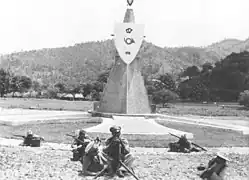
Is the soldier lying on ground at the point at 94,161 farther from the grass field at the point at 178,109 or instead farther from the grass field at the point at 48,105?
the grass field at the point at 48,105

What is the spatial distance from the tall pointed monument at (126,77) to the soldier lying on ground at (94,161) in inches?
520

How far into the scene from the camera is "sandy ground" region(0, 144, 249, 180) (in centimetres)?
767

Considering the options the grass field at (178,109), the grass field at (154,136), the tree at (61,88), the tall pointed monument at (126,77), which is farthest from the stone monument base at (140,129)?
the tree at (61,88)

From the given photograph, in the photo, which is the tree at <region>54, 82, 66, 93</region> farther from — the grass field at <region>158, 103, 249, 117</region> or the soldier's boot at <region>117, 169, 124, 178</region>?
the soldier's boot at <region>117, 169, 124, 178</region>

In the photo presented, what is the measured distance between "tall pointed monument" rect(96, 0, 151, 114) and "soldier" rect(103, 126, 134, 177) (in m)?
13.3

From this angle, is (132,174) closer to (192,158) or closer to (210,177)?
(210,177)

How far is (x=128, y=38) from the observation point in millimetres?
21422

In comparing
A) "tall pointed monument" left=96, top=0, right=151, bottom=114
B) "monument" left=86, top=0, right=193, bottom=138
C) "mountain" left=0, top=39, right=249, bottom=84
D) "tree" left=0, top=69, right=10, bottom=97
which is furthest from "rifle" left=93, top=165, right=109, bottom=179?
"mountain" left=0, top=39, right=249, bottom=84

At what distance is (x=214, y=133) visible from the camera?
53.4 ft

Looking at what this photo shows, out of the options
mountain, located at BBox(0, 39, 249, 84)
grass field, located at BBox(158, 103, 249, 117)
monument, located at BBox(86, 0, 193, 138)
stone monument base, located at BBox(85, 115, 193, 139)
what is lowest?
stone monument base, located at BBox(85, 115, 193, 139)

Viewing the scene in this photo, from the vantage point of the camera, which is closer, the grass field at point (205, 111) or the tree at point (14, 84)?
the grass field at point (205, 111)

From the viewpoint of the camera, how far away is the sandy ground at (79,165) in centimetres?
767

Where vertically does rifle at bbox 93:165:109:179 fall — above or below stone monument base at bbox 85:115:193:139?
below

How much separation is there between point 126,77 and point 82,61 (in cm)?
9703
